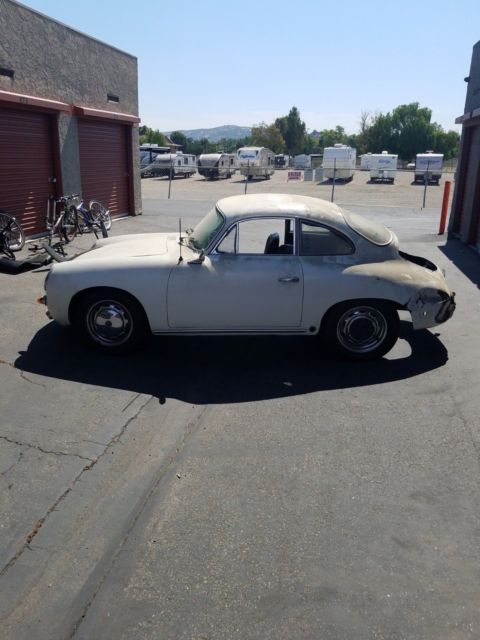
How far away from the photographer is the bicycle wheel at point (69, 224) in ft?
38.9

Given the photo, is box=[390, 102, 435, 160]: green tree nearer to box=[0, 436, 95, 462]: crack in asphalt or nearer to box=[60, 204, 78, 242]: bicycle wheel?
box=[60, 204, 78, 242]: bicycle wheel

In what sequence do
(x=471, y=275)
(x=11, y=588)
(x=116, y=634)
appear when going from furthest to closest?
(x=471, y=275) → (x=11, y=588) → (x=116, y=634)

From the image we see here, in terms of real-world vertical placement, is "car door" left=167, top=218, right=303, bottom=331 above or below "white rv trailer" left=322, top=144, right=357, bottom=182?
below

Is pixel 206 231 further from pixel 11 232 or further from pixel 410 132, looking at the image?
pixel 410 132

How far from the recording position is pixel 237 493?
3.54 meters

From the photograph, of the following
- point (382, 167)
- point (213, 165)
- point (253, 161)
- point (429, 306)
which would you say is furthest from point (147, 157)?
point (429, 306)

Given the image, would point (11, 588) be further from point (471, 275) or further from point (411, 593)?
point (471, 275)

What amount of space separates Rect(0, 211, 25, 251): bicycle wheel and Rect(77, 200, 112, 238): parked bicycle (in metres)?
1.57

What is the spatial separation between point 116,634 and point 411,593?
1.44 m

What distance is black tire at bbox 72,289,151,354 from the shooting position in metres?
5.55

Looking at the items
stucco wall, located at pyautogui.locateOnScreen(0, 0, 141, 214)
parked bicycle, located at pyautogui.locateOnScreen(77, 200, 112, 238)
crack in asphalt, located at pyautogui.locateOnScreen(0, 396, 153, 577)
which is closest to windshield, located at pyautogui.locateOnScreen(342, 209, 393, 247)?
crack in asphalt, located at pyautogui.locateOnScreen(0, 396, 153, 577)

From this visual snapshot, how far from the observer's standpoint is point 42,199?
12359 millimetres

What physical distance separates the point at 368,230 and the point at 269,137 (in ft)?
360

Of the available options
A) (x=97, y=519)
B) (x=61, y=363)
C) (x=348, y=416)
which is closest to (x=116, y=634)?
(x=97, y=519)
